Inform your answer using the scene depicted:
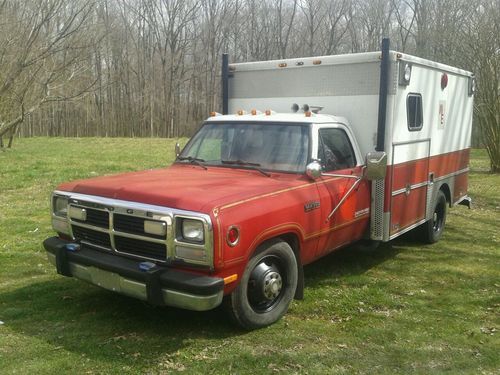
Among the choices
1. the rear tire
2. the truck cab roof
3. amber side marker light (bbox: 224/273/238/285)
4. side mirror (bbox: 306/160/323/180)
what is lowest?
the rear tire

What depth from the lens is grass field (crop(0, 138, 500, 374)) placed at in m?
3.99

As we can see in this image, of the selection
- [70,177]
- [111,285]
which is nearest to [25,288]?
[111,285]

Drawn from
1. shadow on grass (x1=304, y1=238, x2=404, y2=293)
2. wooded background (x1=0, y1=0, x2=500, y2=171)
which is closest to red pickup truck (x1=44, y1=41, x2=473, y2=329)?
shadow on grass (x1=304, y1=238, x2=404, y2=293)

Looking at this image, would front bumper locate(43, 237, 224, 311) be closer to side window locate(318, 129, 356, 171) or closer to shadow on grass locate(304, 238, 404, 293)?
side window locate(318, 129, 356, 171)

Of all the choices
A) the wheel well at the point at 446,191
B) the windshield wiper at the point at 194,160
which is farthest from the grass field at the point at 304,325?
the windshield wiper at the point at 194,160

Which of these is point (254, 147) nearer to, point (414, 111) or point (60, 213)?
point (60, 213)

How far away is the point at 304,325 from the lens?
4.71 metres

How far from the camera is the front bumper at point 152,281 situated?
3.87 metres

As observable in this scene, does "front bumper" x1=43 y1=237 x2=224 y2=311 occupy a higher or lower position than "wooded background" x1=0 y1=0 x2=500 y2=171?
lower

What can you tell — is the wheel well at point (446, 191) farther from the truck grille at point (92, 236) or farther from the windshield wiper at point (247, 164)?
the truck grille at point (92, 236)

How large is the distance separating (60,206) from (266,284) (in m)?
2.08

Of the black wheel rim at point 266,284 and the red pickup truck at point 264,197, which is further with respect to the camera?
the black wheel rim at point 266,284

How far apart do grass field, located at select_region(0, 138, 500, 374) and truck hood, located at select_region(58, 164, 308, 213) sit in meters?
1.18

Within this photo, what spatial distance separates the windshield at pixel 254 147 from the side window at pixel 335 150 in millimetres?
232
